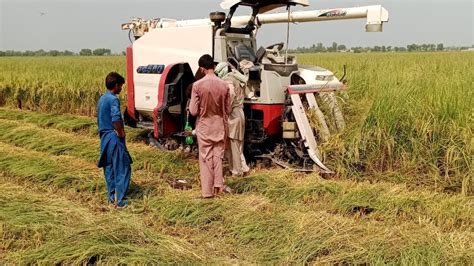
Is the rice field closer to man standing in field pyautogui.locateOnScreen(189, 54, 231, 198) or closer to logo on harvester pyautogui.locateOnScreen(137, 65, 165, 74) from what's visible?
man standing in field pyautogui.locateOnScreen(189, 54, 231, 198)

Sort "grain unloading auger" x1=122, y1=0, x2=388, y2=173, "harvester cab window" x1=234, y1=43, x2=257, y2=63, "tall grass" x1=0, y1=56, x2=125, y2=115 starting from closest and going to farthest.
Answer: "grain unloading auger" x1=122, y1=0, x2=388, y2=173 < "harvester cab window" x1=234, y1=43, x2=257, y2=63 < "tall grass" x1=0, y1=56, x2=125, y2=115

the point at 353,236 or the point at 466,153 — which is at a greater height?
the point at 466,153

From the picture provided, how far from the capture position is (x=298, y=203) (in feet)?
15.5

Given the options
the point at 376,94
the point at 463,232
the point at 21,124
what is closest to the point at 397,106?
the point at 376,94

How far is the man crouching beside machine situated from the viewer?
5891 millimetres

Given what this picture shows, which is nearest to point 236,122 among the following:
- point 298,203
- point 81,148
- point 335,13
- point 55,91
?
point 298,203

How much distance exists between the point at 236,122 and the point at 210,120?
0.77 metres

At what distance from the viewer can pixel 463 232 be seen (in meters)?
3.77

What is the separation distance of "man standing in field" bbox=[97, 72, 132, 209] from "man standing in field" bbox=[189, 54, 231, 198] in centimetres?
77

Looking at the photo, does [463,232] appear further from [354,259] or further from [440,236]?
[354,259]

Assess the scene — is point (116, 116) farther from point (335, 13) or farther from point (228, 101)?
point (335, 13)

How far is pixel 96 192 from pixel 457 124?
12.9 feet

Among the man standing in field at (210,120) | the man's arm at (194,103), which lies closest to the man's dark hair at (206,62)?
the man standing in field at (210,120)

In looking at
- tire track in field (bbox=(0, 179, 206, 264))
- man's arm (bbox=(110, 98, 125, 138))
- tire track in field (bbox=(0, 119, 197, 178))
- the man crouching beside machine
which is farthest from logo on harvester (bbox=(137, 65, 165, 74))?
tire track in field (bbox=(0, 179, 206, 264))
